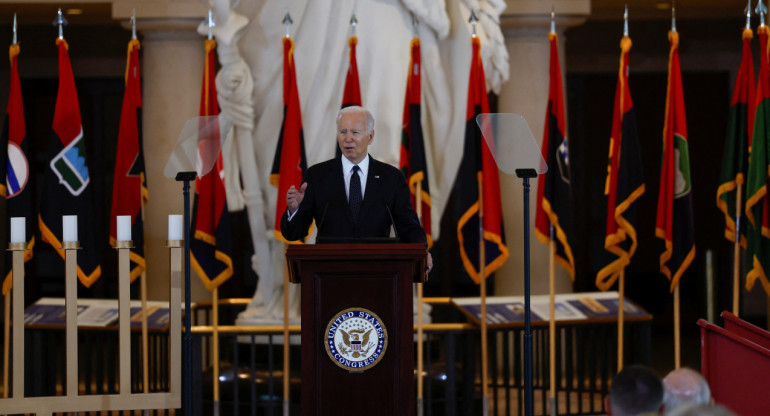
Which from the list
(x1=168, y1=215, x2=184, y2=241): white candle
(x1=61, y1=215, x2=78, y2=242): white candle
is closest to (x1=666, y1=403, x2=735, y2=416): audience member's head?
(x1=168, y1=215, x2=184, y2=241): white candle

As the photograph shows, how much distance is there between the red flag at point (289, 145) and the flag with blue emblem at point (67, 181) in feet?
3.57

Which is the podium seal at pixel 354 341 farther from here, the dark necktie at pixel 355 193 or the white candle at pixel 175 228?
the white candle at pixel 175 228

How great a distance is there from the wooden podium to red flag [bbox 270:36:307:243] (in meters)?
2.05

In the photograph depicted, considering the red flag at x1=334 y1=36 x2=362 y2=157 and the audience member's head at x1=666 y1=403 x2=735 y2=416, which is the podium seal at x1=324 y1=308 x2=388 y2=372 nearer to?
the audience member's head at x1=666 y1=403 x2=735 y2=416

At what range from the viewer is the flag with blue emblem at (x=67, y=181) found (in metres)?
5.42

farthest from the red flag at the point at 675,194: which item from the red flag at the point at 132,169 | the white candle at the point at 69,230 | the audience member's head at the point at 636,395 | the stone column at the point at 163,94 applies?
the stone column at the point at 163,94

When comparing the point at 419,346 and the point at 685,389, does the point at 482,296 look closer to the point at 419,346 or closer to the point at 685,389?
the point at 419,346

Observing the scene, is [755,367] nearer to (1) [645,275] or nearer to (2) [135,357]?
(2) [135,357]

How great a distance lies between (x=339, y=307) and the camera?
11.3 feet

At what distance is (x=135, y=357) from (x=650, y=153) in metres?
4.94

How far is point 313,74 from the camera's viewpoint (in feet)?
19.4

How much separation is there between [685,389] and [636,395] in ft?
0.91

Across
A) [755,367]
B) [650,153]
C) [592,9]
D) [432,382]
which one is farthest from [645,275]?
[755,367]

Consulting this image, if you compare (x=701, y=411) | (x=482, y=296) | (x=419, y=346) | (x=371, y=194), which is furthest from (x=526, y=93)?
(x=701, y=411)
